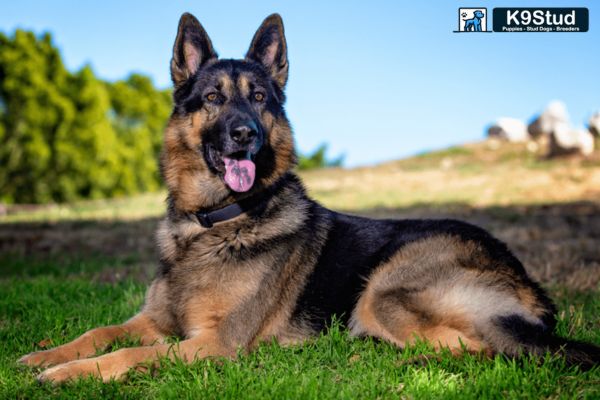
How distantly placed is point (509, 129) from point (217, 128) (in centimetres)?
2971

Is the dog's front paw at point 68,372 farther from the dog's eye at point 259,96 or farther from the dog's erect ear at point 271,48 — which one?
the dog's erect ear at point 271,48

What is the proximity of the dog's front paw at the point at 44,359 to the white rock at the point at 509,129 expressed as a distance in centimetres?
2855

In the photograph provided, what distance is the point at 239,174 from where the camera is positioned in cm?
405

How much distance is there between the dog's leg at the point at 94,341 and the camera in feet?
12.4

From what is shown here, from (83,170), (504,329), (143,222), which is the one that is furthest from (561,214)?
(83,170)

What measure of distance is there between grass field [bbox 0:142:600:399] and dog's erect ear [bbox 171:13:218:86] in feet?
6.90

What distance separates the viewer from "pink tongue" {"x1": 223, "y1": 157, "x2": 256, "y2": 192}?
4043mm

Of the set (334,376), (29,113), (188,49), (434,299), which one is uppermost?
(29,113)

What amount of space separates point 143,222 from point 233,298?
1067cm

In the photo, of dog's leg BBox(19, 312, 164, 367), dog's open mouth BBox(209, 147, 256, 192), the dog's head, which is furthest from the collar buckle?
dog's leg BBox(19, 312, 164, 367)

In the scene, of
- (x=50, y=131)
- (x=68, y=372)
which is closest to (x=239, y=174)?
(x=68, y=372)

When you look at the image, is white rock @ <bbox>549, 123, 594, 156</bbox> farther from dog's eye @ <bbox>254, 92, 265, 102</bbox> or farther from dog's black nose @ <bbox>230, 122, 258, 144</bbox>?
dog's black nose @ <bbox>230, 122, 258, 144</bbox>

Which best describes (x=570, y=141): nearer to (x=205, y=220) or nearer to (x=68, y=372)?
(x=205, y=220)

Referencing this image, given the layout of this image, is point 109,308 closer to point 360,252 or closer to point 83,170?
point 360,252
